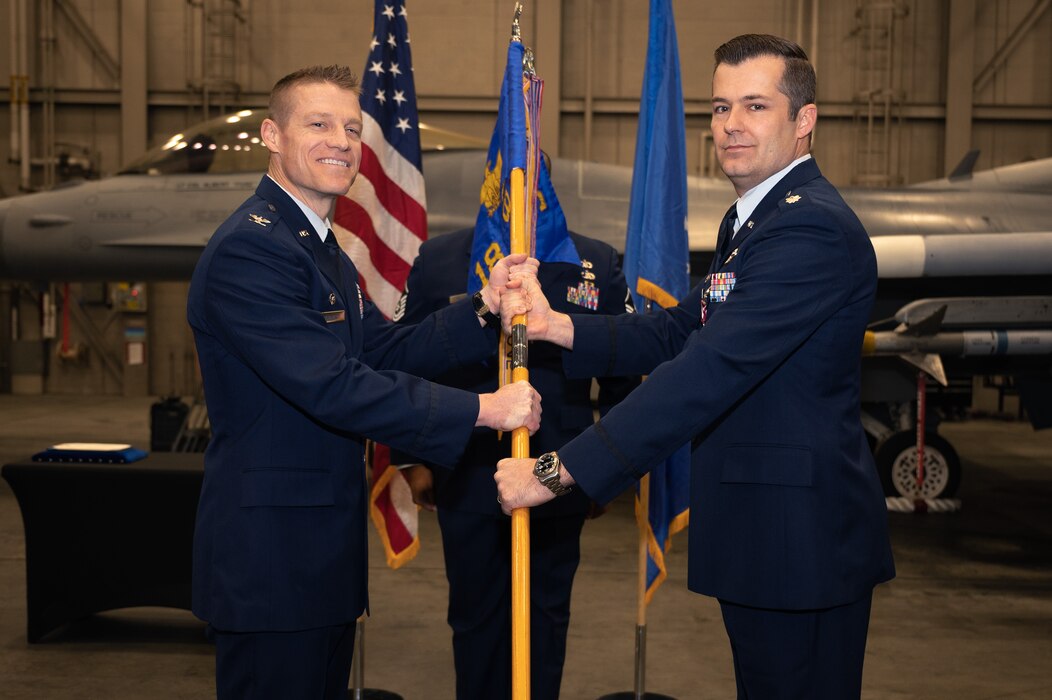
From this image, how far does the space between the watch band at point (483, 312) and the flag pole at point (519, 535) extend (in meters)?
0.23

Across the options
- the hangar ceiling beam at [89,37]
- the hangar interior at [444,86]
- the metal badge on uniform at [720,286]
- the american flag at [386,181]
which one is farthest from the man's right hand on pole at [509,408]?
the hangar ceiling beam at [89,37]

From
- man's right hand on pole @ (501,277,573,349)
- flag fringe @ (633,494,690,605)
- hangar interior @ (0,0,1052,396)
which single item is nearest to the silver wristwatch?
man's right hand on pole @ (501,277,573,349)

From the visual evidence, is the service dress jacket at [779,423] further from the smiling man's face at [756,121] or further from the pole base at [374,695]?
the pole base at [374,695]

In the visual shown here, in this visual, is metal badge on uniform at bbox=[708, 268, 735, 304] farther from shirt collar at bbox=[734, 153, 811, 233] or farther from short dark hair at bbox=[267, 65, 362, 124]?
short dark hair at bbox=[267, 65, 362, 124]

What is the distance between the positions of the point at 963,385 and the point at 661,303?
355 inches

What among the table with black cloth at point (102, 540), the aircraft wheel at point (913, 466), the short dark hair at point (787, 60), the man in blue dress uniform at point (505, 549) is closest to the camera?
the short dark hair at point (787, 60)

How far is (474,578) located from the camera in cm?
325

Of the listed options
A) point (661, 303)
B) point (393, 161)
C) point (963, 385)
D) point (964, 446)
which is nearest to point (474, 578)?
point (661, 303)

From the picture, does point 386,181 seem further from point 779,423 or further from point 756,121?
point 779,423

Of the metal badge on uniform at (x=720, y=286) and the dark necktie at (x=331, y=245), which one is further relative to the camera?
the dark necktie at (x=331, y=245)

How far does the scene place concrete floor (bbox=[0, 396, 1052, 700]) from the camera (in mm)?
4023

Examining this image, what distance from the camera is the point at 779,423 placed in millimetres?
2098

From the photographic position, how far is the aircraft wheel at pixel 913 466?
24.5ft

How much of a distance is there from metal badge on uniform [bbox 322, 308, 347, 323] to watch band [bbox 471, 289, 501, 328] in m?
0.48
